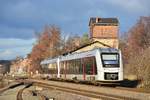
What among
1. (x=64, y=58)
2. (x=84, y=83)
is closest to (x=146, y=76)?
(x=84, y=83)

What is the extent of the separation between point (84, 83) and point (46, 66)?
2148 cm

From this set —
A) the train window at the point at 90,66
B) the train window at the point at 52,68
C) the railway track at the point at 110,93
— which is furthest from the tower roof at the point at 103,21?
the railway track at the point at 110,93

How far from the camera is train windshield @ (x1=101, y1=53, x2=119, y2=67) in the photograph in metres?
29.6

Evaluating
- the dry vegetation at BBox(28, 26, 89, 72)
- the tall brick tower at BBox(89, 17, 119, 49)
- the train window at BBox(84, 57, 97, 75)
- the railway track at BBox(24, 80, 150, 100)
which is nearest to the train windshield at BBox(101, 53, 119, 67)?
the train window at BBox(84, 57, 97, 75)

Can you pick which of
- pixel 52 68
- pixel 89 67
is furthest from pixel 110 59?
pixel 52 68

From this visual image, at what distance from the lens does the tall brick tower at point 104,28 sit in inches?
5418

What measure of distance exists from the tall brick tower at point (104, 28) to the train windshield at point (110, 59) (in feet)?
348

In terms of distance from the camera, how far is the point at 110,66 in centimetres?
2958

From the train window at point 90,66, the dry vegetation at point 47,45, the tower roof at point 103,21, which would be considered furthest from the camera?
the tower roof at point 103,21

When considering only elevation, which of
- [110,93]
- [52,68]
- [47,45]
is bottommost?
[110,93]

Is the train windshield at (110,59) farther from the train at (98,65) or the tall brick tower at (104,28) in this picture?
the tall brick tower at (104,28)

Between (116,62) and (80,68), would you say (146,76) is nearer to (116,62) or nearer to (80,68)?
(116,62)

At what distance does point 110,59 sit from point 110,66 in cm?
67

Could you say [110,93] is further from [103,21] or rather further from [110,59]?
[103,21]
